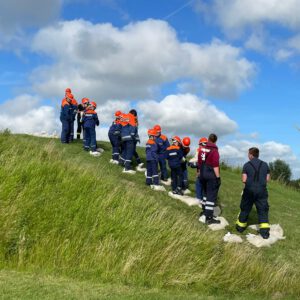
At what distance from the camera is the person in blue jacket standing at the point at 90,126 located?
59.5ft

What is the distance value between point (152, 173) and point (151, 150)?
84 cm

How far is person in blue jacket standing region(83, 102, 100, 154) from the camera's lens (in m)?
18.1

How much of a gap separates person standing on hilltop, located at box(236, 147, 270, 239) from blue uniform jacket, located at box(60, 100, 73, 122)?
9759 millimetres

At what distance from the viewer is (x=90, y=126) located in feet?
59.6

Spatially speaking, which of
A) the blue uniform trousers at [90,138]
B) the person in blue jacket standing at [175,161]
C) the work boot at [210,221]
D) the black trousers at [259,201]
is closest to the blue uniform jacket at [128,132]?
the blue uniform trousers at [90,138]

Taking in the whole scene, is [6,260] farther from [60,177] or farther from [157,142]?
[157,142]

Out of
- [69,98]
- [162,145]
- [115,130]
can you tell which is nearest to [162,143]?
[162,145]

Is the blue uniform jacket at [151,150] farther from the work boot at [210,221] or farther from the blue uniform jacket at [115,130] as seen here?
the work boot at [210,221]

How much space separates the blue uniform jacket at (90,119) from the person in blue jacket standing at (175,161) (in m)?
4.79

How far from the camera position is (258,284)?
9.48 m

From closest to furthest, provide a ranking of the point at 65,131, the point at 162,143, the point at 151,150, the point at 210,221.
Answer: the point at 210,221, the point at 151,150, the point at 162,143, the point at 65,131

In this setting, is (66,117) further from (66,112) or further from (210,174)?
(210,174)

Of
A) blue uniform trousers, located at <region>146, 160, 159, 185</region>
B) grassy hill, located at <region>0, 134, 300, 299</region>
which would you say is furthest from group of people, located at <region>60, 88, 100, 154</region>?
grassy hill, located at <region>0, 134, 300, 299</region>

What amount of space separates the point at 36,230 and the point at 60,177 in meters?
2.31
